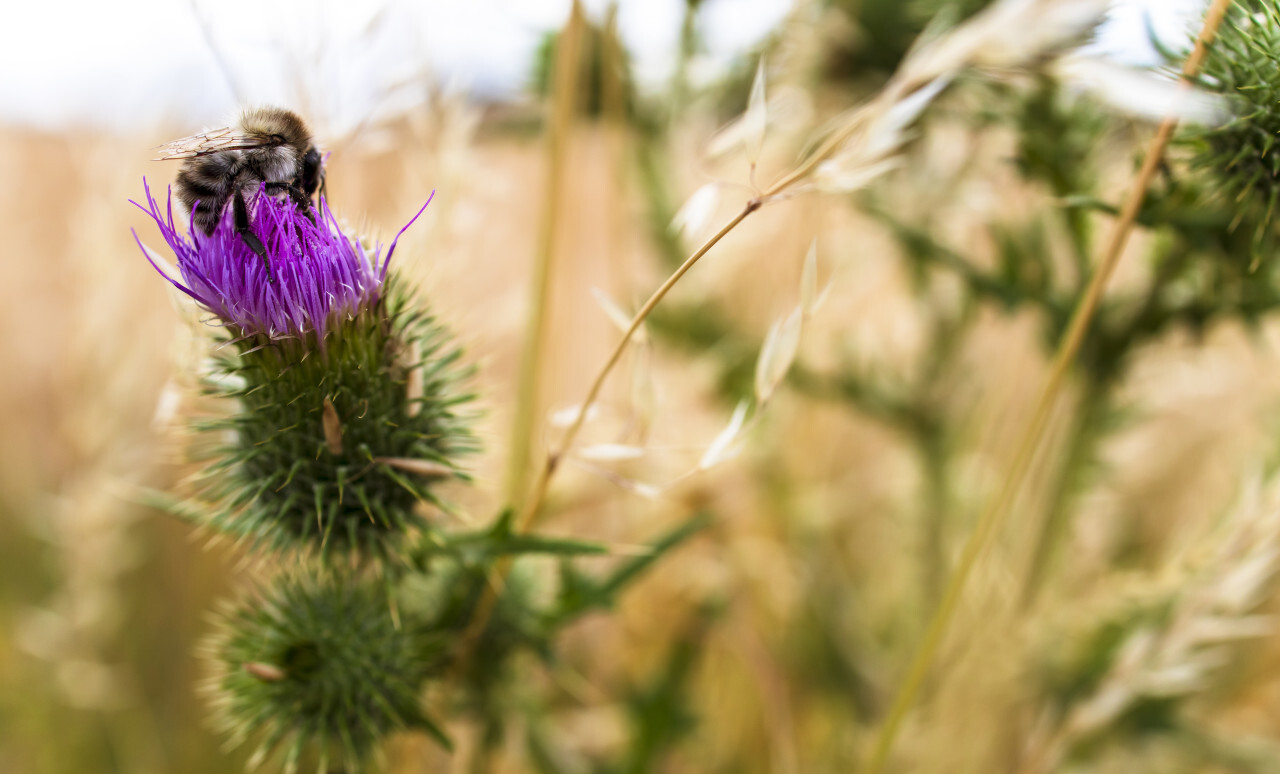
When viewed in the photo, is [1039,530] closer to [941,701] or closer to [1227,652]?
[941,701]

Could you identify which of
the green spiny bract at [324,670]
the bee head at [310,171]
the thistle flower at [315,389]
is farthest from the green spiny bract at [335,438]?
the bee head at [310,171]

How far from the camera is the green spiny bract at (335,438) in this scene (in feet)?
4.04

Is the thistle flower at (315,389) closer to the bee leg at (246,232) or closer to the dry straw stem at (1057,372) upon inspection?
the bee leg at (246,232)

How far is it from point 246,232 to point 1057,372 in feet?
4.34

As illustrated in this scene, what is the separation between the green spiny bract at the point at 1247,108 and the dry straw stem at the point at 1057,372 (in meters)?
0.03

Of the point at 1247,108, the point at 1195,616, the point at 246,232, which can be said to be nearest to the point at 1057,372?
the point at 1247,108

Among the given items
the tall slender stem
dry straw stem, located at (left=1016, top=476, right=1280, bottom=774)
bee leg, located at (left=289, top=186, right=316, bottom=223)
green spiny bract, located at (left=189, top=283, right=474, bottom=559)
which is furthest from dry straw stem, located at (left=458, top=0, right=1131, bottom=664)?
dry straw stem, located at (left=1016, top=476, right=1280, bottom=774)

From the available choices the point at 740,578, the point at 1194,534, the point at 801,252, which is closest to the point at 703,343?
the point at 801,252

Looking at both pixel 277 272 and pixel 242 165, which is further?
pixel 242 165

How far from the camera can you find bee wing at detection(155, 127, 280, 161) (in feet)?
4.09

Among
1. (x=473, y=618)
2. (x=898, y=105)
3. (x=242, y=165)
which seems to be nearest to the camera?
(x=898, y=105)

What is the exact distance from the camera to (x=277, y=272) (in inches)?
45.6

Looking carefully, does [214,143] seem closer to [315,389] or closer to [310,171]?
[310,171]

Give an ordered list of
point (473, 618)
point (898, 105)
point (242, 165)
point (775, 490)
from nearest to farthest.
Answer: point (898, 105) < point (242, 165) < point (473, 618) < point (775, 490)
